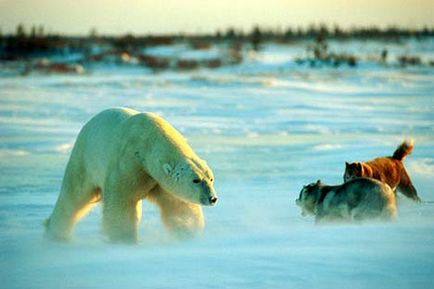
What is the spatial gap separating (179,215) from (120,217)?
0.40m

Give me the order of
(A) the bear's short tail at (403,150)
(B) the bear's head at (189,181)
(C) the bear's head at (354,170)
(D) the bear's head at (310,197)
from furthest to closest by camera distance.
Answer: (A) the bear's short tail at (403,150) < (C) the bear's head at (354,170) < (D) the bear's head at (310,197) < (B) the bear's head at (189,181)

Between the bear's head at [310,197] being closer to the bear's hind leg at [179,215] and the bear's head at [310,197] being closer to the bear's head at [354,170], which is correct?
the bear's head at [354,170]

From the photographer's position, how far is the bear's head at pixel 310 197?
5.48 m

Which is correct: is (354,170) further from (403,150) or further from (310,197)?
(403,150)

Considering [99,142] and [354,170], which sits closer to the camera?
[99,142]

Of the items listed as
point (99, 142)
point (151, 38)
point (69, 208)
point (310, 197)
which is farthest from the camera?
point (151, 38)

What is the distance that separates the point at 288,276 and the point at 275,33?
2963cm

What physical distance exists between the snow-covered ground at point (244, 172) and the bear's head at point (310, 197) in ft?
0.44

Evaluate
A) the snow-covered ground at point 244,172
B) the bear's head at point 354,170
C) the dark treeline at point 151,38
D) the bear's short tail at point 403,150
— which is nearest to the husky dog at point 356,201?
the snow-covered ground at point 244,172

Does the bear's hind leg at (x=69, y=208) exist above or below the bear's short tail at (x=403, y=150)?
below

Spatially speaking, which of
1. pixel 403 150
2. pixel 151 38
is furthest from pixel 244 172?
pixel 151 38

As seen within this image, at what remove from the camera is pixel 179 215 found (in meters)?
5.05

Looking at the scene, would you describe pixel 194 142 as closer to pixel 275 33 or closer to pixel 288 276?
pixel 288 276

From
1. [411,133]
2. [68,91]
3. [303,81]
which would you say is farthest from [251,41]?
[411,133]
